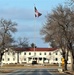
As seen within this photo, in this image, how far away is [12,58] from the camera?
166375 mm

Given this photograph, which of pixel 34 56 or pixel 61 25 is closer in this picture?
pixel 61 25

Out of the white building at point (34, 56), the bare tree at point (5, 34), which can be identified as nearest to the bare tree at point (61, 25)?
the bare tree at point (5, 34)

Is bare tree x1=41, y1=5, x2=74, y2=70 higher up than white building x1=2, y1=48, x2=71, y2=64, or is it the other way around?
white building x1=2, y1=48, x2=71, y2=64

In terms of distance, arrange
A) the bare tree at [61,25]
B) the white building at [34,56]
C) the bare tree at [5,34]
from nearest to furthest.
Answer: the bare tree at [61,25] < the bare tree at [5,34] < the white building at [34,56]

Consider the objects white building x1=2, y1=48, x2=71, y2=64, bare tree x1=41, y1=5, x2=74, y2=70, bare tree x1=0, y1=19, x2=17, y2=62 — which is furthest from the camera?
white building x1=2, y1=48, x2=71, y2=64

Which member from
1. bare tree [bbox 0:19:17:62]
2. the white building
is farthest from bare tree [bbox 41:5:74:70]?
the white building

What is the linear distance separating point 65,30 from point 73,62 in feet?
26.2

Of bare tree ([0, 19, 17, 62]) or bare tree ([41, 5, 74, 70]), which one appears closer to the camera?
bare tree ([41, 5, 74, 70])

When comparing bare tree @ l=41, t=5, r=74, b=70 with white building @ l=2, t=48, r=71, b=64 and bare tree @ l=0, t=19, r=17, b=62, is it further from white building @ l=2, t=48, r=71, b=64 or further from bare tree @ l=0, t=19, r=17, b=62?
white building @ l=2, t=48, r=71, b=64

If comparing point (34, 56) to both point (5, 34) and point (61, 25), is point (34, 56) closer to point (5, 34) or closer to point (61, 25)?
point (5, 34)

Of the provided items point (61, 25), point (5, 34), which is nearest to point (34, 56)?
point (5, 34)

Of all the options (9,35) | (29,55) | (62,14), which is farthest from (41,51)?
(62,14)

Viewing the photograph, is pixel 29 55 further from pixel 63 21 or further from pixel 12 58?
pixel 63 21

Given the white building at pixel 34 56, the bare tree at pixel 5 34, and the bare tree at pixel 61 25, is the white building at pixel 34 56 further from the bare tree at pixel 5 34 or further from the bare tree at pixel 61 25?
the bare tree at pixel 61 25
